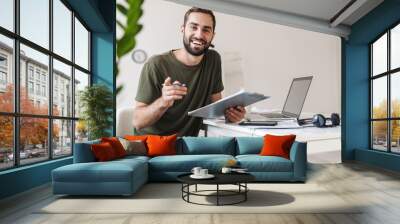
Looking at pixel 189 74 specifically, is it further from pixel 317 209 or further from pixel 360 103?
pixel 317 209

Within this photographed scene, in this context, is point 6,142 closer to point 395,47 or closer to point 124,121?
point 124,121

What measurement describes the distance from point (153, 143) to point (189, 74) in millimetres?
1947

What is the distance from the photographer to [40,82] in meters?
5.44

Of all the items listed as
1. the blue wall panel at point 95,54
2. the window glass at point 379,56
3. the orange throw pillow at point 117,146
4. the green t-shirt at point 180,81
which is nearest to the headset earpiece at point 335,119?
the window glass at point 379,56

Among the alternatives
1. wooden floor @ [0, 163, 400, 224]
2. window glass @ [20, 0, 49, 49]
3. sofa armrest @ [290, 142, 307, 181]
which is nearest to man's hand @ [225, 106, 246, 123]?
sofa armrest @ [290, 142, 307, 181]

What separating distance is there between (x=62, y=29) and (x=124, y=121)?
2.18 m

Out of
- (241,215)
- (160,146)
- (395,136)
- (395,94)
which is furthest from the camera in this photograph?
(395,94)

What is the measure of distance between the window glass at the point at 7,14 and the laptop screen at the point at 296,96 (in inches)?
196

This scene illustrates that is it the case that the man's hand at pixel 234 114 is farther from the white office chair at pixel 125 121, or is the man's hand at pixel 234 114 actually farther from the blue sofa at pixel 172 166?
the white office chair at pixel 125 121

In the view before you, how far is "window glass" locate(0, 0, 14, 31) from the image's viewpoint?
4.38 meters

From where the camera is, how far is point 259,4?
7672 millimetres

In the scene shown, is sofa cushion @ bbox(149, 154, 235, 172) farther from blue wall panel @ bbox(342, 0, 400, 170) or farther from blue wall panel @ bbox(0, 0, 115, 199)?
blue wall panel @ bbox(342, 0, 400, 170)

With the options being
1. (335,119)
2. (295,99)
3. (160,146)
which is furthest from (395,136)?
(160,146)

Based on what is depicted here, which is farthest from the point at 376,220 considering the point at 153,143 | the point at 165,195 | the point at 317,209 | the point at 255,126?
the point at 255,126
